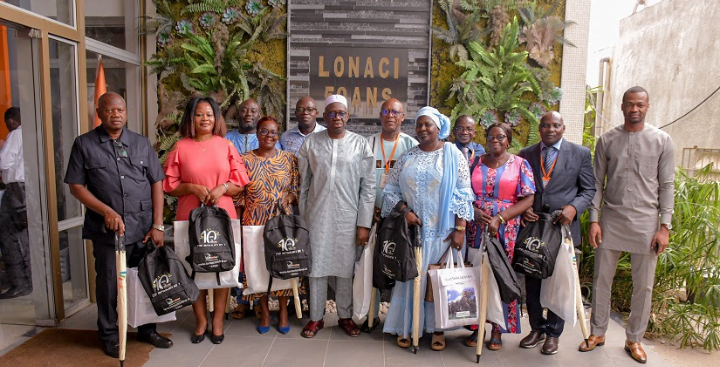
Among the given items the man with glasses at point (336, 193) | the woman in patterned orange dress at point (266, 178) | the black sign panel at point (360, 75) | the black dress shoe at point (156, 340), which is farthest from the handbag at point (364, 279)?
the black sign panel at point (360, 75)

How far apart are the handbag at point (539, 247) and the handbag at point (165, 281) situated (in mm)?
2338

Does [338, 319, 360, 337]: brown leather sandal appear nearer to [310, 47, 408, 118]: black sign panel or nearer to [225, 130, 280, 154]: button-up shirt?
[225, 130, 280, 154]: button-up shirt

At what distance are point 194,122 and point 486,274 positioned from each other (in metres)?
2.35

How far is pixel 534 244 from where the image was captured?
3.25 m

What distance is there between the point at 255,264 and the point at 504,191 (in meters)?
1.94

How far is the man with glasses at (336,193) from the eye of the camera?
11.3 ft

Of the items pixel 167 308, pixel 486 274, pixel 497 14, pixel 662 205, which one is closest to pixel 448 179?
pixel 486 274

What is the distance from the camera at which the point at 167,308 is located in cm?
310

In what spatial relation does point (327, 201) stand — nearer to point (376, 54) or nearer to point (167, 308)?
point (167, 308)

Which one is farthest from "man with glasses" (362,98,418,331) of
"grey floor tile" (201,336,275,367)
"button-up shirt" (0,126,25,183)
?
"button-up shirt" (0,126,25,183)

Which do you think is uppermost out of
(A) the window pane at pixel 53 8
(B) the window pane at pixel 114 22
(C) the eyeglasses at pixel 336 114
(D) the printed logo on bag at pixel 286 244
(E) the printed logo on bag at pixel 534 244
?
(B) the window pane at pixel 114 22

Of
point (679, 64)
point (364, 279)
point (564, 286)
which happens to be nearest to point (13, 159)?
point (364, 279)

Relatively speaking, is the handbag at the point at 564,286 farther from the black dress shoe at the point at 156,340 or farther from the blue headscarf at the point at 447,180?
the black dress shoe at the point at 156,340

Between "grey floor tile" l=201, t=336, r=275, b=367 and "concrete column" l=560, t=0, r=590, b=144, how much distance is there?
166 inches
